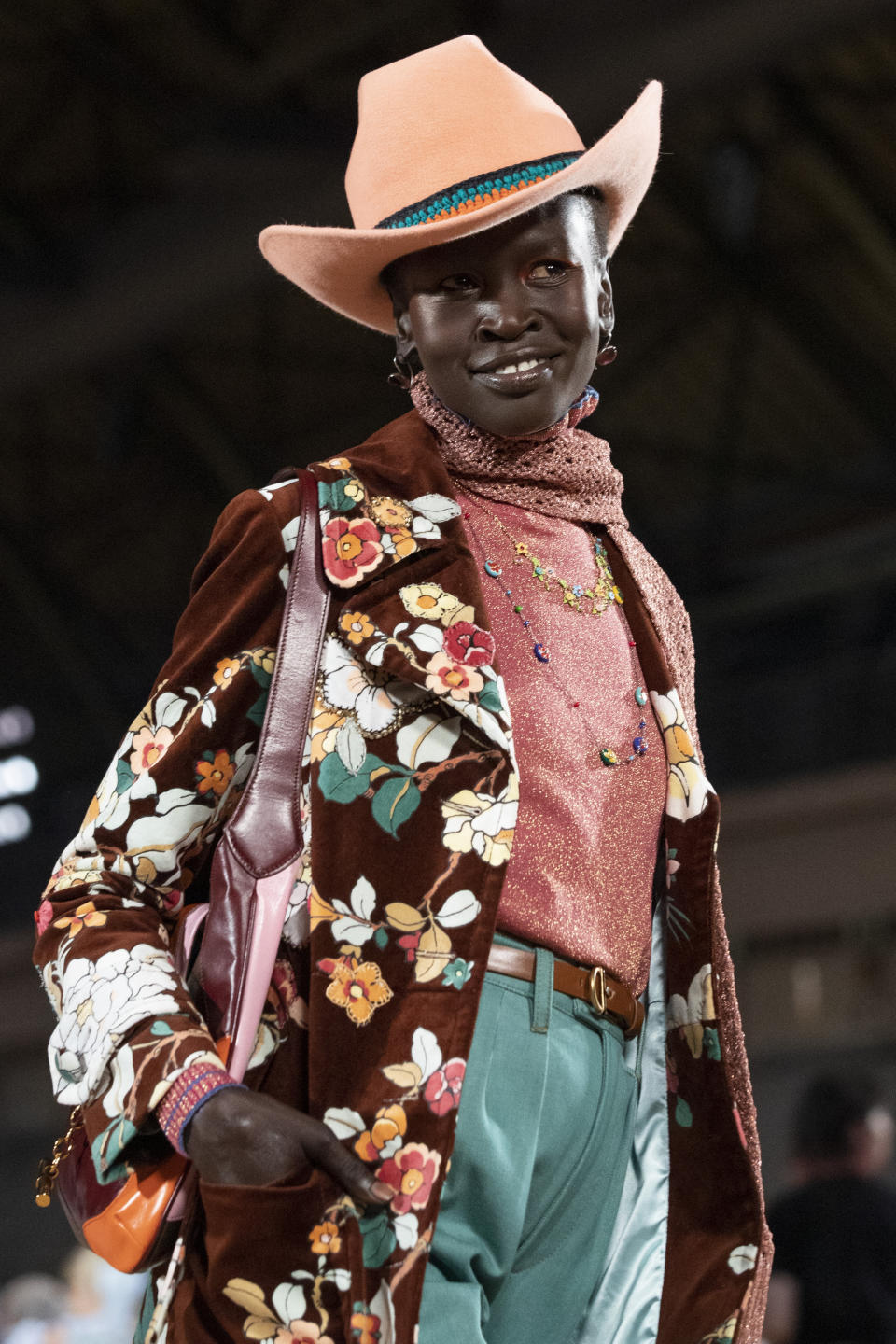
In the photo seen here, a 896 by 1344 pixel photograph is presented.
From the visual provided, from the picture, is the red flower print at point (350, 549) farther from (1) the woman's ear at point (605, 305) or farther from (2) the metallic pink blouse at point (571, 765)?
(1) the woman's ear at point (605, 305)

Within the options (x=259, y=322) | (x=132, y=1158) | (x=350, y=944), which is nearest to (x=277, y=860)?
(x=350, y=944)

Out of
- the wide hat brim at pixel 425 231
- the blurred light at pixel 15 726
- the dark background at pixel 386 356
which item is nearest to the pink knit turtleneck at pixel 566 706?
the wide hat brim at pixel 425 231

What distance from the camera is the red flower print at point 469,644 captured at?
1170 millimetres

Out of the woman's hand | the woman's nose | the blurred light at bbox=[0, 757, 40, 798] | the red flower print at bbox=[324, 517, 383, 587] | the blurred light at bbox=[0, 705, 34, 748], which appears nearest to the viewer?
the woman's hand

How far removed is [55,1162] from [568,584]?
0.61 meters

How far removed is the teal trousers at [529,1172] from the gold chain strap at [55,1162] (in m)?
0.26

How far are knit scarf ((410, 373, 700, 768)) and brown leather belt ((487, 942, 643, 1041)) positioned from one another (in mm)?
252

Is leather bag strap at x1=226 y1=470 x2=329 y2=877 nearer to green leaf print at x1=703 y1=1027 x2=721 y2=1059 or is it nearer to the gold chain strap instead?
the gold chain strap

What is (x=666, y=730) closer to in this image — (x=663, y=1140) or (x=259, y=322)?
(x=663, y=1140)

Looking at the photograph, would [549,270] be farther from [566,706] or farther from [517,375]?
[566,706]

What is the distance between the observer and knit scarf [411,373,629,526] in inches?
54.3

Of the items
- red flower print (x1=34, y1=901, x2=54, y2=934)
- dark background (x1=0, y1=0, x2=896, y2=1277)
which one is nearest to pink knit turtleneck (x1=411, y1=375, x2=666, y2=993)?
red flower print (x1=34, y1=901, x2=54, y2=934)

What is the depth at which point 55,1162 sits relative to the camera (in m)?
1.14

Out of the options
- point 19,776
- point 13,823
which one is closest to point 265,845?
point 19,776
